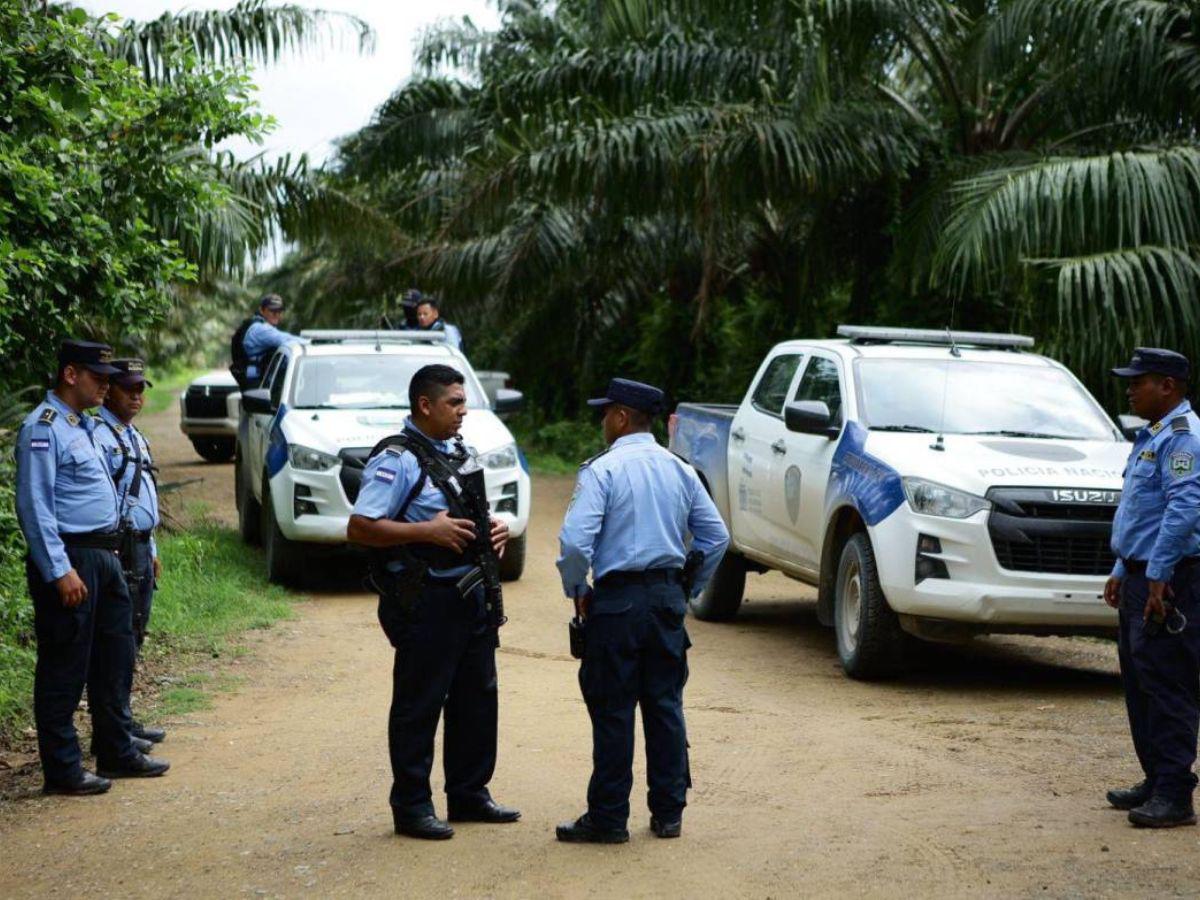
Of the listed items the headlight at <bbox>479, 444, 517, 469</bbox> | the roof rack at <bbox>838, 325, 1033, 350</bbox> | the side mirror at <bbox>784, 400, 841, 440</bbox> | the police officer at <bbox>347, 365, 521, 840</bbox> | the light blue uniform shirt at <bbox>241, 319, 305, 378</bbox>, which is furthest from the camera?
the light blue uniform shirt at <bbox>241, 319, 305, 378</bbox>

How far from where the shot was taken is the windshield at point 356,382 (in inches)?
517

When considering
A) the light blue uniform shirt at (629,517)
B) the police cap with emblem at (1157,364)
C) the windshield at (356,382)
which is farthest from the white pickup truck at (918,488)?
the light blue uniform shirt at (629,517)

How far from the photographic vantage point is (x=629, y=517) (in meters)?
6.06

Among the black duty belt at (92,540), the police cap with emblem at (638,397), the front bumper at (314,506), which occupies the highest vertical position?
the police cap with emblem at (638,397)

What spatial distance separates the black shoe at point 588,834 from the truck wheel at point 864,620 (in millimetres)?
3469

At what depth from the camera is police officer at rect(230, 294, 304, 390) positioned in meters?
16.0

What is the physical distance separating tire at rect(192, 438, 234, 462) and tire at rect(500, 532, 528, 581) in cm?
1029

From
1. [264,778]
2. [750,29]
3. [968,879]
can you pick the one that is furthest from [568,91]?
[968,879]

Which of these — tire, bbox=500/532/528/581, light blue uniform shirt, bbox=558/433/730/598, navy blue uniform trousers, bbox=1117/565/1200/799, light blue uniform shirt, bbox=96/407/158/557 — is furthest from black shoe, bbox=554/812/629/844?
tire, bbox=500/532/528/581

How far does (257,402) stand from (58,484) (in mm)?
6319

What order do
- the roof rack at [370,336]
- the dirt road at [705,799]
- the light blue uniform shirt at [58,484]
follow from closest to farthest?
the dirt road at [705,799] < the light blue uniform shirt at [58,484] < the roof rack at [370,336]

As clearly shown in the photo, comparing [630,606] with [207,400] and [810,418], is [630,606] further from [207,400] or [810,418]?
[207,400]

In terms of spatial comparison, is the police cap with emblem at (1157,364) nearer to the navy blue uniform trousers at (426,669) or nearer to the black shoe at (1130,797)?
Result: the black shoe at (1130,797)

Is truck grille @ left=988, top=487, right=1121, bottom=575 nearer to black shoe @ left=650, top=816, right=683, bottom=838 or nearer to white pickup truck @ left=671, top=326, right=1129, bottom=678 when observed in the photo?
white pickup truck @ left=671, top=326, right=1129, bottom=678
